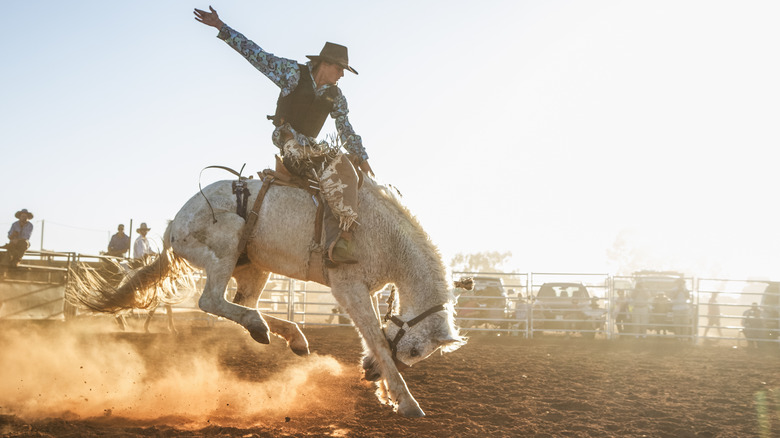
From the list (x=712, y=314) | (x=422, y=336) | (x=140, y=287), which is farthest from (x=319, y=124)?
(x=712, y=314)

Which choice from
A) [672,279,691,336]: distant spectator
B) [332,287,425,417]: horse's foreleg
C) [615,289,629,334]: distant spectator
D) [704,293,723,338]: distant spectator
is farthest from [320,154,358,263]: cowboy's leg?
[672,279,691,336]: distant spectator

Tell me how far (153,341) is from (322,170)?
22.2ft

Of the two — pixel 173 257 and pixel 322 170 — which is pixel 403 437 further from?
pixel 173 257

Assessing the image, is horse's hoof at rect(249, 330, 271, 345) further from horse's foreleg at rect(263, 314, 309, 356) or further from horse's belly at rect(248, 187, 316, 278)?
horse's belly at rect(248, 187, 316, 278)

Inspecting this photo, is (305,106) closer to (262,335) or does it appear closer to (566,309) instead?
(262,335)

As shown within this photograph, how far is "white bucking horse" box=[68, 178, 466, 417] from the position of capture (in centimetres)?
468

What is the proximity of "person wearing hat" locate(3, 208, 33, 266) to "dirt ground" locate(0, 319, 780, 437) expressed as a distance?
170cm

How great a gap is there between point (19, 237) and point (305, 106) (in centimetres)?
898

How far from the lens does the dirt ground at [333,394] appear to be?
4.58 m

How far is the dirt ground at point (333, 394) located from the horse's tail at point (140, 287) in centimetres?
78

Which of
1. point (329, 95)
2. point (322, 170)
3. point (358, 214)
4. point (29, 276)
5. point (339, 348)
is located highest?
point (329, 95)

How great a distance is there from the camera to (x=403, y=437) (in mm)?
4266

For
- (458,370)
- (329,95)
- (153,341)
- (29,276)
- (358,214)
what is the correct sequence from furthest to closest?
(29,276), (153,341), (458,370), (329,95), (358,214)

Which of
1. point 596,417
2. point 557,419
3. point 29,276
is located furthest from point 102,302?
point 29,276
